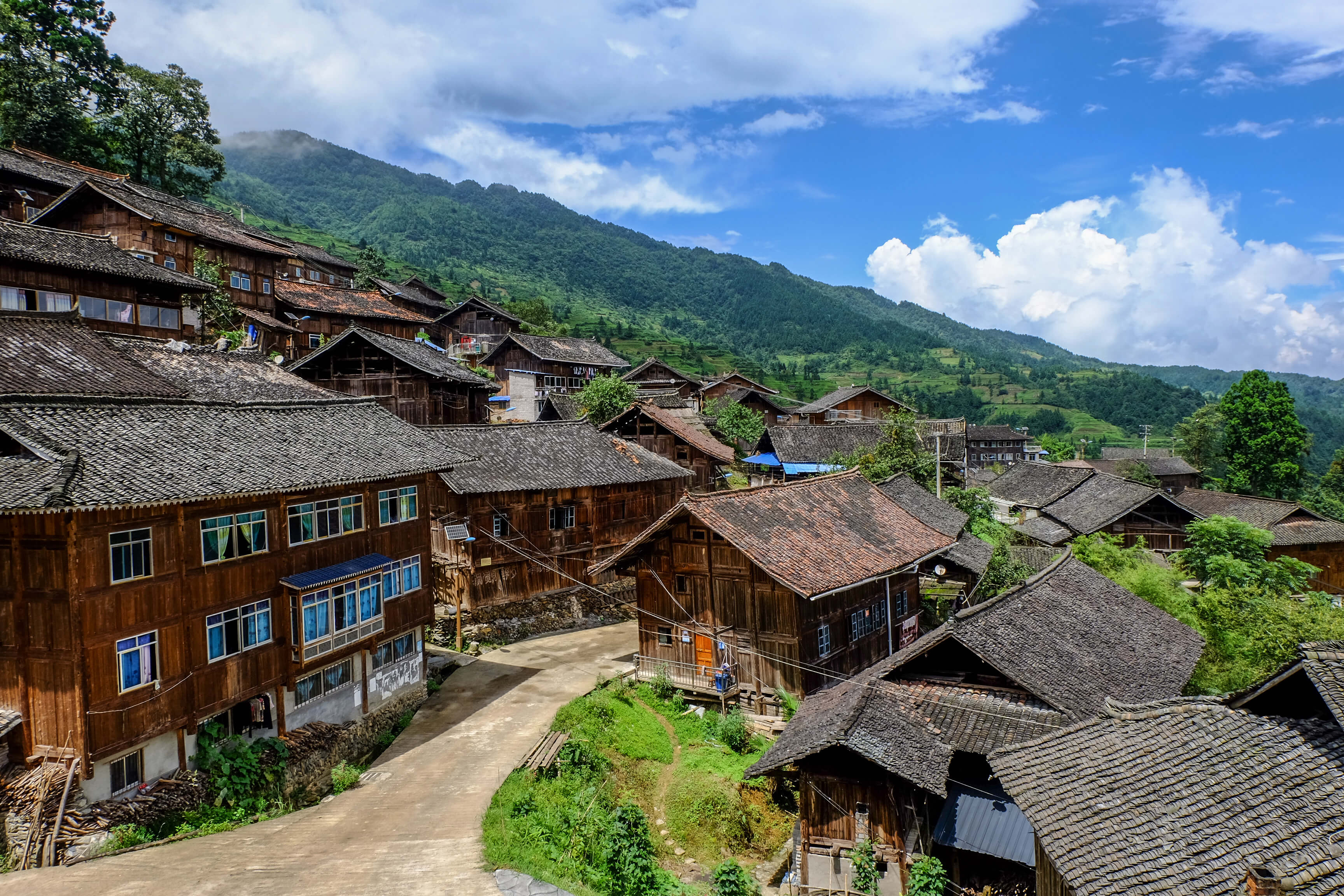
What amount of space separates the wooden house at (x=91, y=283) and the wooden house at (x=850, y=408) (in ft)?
173

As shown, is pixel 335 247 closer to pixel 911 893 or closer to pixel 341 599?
pixel 341 599

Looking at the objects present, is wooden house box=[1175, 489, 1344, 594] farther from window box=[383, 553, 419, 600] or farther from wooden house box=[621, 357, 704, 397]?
window box=[383, 553, 419, 600]

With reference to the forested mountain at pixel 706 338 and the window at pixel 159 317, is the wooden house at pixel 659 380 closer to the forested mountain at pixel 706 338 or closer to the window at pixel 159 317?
the window at pixel 159 317

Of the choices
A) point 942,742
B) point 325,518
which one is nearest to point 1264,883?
point 942,742

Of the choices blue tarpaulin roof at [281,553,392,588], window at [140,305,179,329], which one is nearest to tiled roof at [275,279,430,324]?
window at [140,305,179,329]

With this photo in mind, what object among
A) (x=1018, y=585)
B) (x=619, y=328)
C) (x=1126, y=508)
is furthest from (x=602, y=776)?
(x=619, y=328)

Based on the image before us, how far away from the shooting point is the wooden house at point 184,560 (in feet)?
50.4

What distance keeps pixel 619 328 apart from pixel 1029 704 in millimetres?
114977

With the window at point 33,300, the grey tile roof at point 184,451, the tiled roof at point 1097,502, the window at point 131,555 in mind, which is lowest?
the tiled roof at point 1097,502

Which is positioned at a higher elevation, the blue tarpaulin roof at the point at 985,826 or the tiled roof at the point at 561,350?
the tiled roof at the point at 561,350

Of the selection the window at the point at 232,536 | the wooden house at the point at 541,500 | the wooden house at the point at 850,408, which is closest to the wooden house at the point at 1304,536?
the wooden house at the point at 850,408

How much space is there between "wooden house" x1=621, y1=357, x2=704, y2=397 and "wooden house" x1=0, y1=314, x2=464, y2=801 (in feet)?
141

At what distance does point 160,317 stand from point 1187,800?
4348cm

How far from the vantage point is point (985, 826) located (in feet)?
53.5
